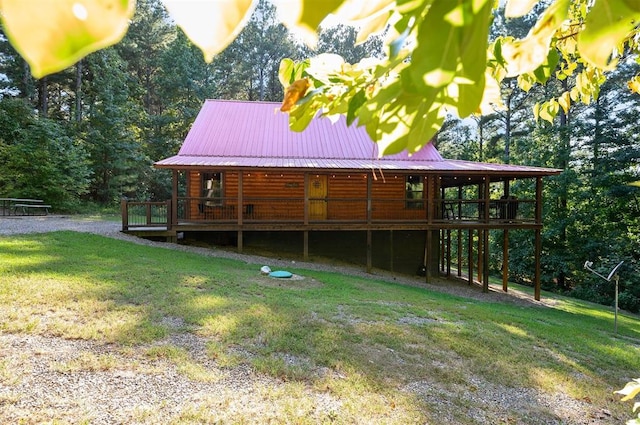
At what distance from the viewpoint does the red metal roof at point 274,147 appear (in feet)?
44.9

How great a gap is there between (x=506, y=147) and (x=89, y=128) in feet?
105

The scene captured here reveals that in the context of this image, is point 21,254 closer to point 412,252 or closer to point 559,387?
point 559,387

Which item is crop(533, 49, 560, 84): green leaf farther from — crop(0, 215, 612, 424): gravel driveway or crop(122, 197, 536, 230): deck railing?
crop(122, 197, 536, 230): deck railing

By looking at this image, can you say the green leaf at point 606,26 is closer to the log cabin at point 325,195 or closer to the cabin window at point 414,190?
the log cabin at point 325,195

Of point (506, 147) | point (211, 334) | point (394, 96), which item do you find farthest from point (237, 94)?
point (394, 96)

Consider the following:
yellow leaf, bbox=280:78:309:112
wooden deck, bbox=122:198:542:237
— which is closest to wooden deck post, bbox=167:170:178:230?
wooden deck, bbox=122:198:542:237

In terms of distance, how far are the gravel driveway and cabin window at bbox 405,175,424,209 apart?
39.4 feet

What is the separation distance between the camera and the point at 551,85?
93.0 ft

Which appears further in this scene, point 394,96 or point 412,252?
point 412,252

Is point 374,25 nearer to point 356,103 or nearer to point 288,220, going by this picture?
point 356,103

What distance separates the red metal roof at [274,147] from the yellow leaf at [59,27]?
41.9 feet

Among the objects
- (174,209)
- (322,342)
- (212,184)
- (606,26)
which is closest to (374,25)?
(606,26)

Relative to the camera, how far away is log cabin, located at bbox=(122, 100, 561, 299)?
44.2ft

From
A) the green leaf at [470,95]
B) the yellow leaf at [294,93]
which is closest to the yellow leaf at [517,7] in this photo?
the green leaf at [470,95]
